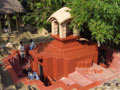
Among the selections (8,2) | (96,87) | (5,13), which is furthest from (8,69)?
(8,2)

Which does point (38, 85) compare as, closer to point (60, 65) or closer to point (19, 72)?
point (60, 65)

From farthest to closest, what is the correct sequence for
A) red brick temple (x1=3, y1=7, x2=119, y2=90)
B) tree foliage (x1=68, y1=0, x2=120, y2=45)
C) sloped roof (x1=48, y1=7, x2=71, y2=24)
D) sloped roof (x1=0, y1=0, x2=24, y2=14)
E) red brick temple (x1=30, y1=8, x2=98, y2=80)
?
sloped roof (x1=0, y1=0, x2=24, y2=14) < red brick temple (x1=30, y1=8, x2=98, y2=80) < sloped roof (x1=48, y1=7, x2=71, y2=24) < red brick temple (x1=3, y1=7, x2=119, y2=90) < tree foliage (x1=68, y1=0, x2=120, y2=45)

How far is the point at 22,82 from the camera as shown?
399 inches

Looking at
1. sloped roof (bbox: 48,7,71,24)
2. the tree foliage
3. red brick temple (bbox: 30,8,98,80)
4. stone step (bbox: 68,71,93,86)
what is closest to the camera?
the tree foliage

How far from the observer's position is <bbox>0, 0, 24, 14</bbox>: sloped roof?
18.7 metres

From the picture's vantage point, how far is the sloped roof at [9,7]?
18.7 m

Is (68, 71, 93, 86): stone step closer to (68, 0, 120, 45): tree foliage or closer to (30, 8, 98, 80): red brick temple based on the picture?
(30, 8, 98, 80): red brick temple

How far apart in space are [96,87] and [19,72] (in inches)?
244

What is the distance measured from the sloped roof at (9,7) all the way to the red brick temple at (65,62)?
28.3ft

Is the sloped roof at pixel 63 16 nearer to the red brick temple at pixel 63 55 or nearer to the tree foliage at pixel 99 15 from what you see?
the red brick temple at pixel 63 55

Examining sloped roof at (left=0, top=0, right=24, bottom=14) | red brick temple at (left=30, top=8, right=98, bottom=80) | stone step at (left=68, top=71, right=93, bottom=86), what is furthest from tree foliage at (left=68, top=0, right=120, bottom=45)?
sloped roof at (left=0, top=0, right=24, bottom=14)

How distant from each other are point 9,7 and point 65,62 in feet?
39.8

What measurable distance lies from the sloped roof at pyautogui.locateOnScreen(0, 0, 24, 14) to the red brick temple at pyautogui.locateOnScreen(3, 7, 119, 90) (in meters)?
8.62

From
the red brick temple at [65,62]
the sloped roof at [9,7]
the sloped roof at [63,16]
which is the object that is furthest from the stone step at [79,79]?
the sloped roof at [9,7]
